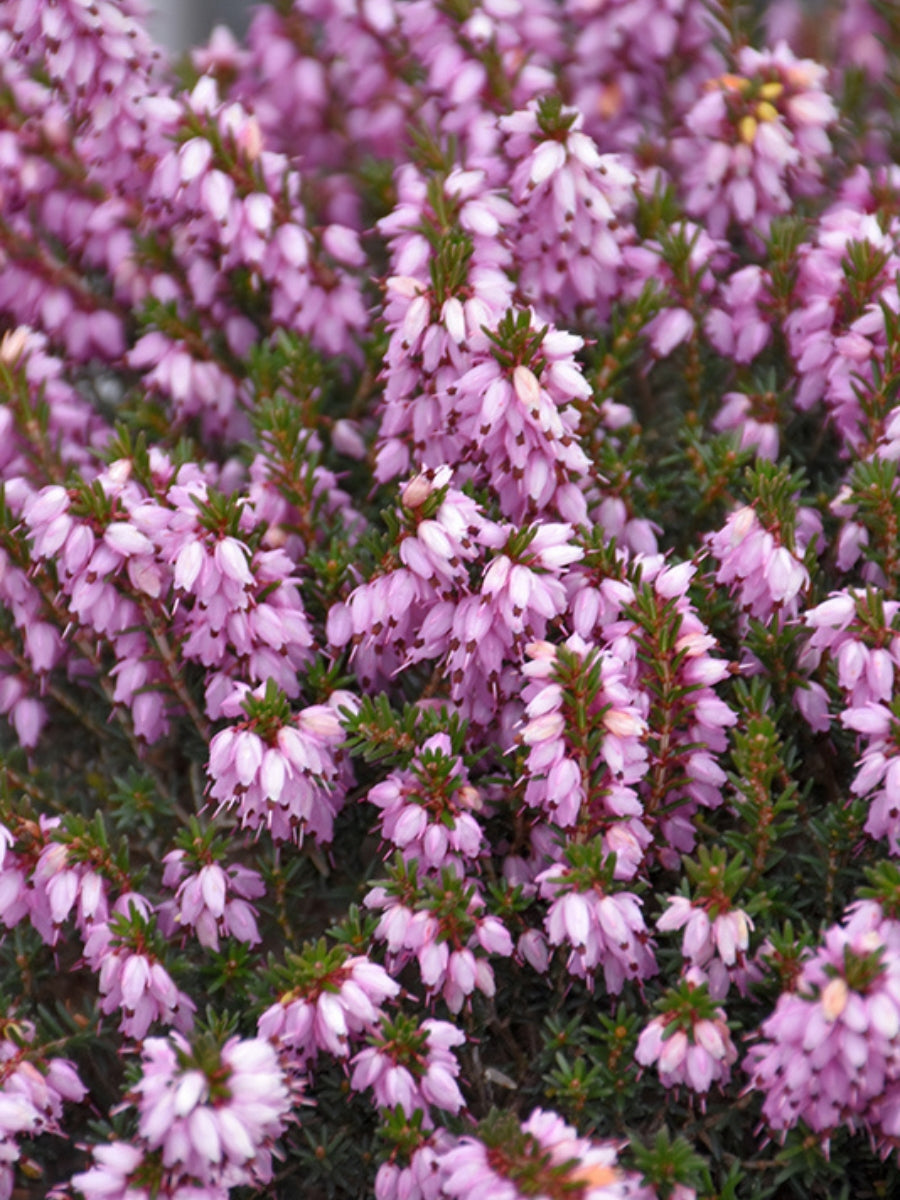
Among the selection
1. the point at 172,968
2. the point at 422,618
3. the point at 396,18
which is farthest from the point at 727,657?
the point at 396,18

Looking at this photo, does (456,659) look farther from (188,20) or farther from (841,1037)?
(188,20)

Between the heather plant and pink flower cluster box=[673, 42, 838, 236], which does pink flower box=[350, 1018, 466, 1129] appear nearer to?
the heather plant

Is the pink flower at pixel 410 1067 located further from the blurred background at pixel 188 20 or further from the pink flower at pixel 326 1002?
the blurred background at pixel 188 20

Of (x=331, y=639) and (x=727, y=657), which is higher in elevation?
(x=331, y=639)

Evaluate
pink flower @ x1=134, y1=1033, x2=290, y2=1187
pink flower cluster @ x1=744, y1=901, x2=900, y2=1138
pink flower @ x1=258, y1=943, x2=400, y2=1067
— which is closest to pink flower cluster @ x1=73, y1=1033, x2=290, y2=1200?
pink flower @ x1=134, y1=1033, x2=290, y2=1187

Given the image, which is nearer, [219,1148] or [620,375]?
[219,1148]

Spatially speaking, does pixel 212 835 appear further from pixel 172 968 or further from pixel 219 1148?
pixel 219 1148
